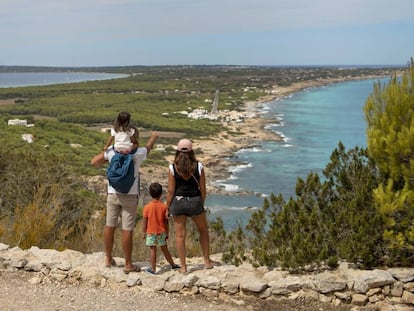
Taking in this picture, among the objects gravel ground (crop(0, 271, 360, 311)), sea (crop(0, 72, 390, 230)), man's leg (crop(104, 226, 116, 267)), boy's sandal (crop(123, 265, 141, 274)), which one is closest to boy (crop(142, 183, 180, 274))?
boy's sandal (crop(123, 265, 141, 274))

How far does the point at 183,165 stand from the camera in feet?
17.5

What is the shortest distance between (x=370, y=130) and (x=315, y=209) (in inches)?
47.8

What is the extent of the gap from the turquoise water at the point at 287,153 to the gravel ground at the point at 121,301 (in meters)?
3.62

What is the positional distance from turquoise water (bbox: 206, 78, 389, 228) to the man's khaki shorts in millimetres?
3808

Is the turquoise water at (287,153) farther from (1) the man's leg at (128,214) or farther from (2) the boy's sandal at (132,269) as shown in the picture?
(1) the man's leg at (128,214)

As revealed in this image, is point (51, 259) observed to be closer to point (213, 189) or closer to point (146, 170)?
point (213, 189)

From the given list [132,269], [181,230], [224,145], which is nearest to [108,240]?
[132,269]

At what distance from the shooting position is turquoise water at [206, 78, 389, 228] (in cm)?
3148

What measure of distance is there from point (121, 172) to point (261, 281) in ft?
6.43

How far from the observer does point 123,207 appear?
546 cm

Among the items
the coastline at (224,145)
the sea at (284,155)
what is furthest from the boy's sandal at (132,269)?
the coastline at (224,145)

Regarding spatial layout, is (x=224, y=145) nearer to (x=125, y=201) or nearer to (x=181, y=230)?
(x=181, y=230)

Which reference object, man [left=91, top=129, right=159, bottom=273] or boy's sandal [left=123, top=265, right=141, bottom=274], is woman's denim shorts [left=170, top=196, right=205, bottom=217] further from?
boy's sandal [left=123, top=265, right=141, bottom=274]

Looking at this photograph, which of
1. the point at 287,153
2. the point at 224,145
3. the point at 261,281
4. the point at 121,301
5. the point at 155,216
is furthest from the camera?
the point at 224,145
